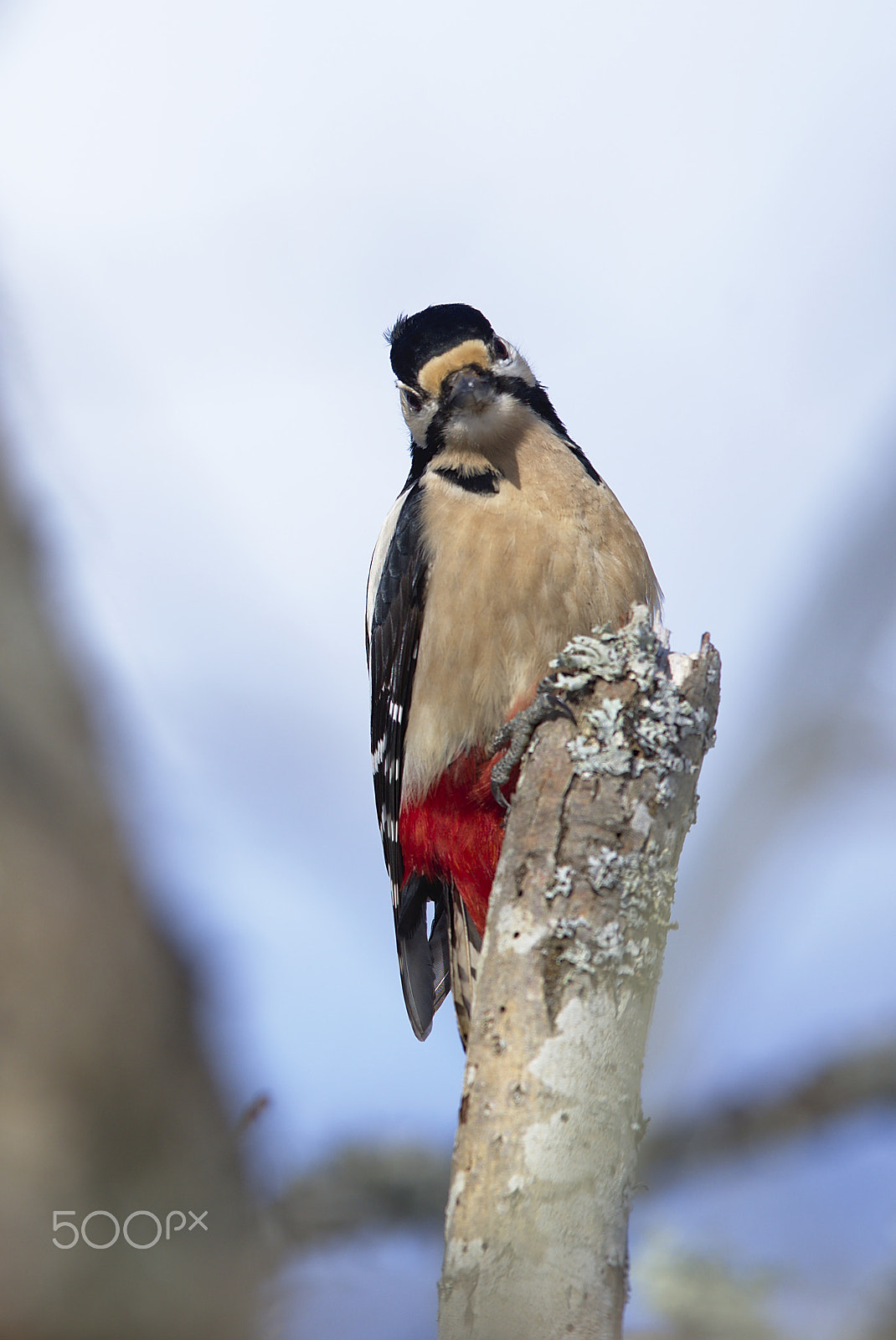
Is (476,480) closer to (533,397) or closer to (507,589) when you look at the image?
(507,589)

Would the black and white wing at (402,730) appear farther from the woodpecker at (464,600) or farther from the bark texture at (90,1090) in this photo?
the bark texture at (90,1090)

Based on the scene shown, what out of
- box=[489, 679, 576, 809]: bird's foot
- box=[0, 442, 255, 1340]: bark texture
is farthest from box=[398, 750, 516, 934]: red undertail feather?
box=[0, 442, 255, 1340]: bark texture

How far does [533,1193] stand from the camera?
1.93 metres

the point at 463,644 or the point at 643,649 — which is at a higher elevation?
the point at 463,644

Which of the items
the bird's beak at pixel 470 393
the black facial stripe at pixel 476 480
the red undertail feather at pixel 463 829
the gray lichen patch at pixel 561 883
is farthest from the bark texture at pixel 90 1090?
the bird's beak at pixel 470 393

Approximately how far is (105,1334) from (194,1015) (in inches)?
22.7

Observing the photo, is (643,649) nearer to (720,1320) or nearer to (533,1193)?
(533,1193)

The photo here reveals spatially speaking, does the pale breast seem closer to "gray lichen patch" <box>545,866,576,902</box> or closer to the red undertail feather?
the red undertail feather

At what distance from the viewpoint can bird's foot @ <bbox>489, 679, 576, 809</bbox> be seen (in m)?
2.61

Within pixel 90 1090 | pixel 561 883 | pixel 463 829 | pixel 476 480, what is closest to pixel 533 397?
pixel 476 480

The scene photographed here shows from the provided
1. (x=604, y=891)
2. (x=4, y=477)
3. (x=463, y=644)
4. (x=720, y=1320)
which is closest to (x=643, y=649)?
(x=604, y=891)

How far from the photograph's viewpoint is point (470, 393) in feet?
12.8

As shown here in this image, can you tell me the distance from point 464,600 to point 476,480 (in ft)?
1.49

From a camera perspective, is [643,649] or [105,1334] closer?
[105,1334]
